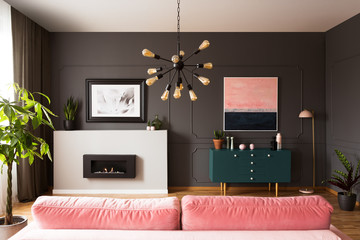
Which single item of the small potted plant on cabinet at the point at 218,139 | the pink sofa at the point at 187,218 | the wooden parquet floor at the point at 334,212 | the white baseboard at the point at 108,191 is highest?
the small potted plant on cabinet at the point at 218,139

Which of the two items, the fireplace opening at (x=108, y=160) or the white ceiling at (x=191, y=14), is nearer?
the white ceiling at (x=191, y=14)

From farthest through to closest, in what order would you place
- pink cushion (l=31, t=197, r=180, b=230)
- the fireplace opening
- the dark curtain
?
the fireplace opening
the dark curtain
pink cushion (l=31, t=197, r=180, b=230)

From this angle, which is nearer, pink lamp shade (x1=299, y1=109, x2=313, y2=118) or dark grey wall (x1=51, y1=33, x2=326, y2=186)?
pink lamp shade (x1=299, y1=109, x2=313, y2=118)

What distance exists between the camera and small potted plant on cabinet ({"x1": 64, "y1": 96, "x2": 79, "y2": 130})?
464 cm

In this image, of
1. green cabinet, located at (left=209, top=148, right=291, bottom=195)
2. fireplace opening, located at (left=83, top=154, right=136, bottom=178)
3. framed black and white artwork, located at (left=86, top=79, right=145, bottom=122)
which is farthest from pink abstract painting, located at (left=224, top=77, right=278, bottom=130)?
fireplace opening, located at (left=83, top=154, right=136, bottom=178)

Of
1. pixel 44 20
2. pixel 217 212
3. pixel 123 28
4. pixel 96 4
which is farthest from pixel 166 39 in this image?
pixel 217 212

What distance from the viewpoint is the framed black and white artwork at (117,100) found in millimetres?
4793

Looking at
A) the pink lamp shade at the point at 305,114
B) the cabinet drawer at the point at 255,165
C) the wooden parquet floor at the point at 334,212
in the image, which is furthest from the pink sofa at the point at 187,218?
the pink lamp shade at the point at 305,114

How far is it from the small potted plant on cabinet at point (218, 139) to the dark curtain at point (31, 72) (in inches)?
103

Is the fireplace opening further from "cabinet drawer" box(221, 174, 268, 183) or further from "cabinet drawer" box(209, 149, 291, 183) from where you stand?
"cabinet drawer" box(221, 174, 268, 183)

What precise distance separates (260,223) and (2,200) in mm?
3346

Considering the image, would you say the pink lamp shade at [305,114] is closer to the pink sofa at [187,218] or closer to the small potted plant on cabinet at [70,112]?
the pink sofa at [187,218]

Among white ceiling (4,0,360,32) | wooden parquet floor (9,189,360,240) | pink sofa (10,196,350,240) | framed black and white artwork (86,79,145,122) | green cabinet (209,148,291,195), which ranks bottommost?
wooden parquet floor (9,189,360,240)

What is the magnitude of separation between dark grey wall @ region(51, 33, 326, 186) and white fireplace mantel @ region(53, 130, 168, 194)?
29 centimetres
